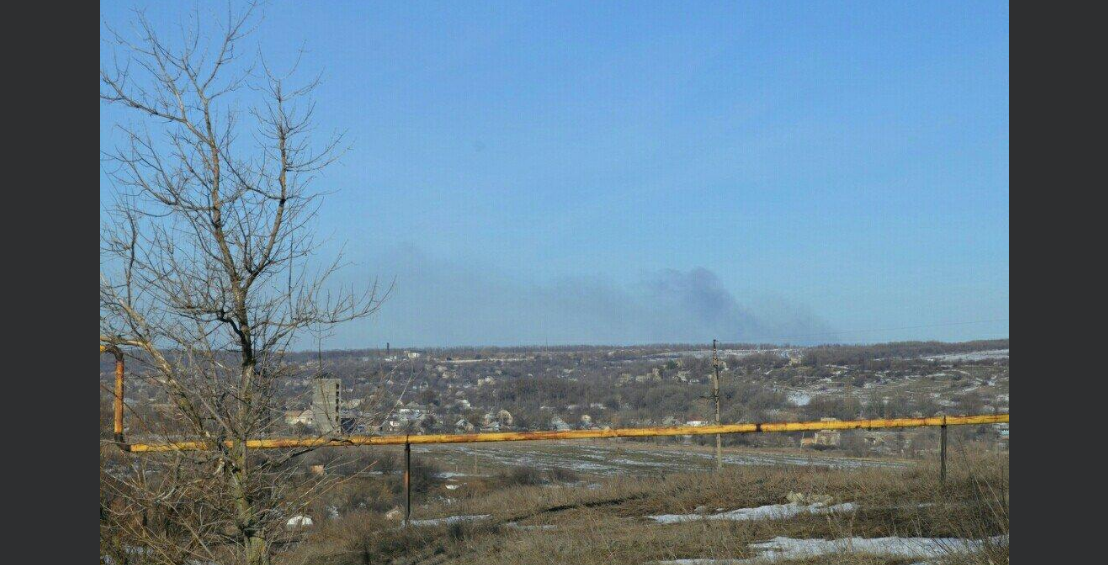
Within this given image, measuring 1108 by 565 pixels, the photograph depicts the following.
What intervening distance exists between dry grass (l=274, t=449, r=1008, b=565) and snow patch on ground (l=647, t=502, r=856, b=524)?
0.21 meters

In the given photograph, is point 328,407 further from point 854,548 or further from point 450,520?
point 450,520

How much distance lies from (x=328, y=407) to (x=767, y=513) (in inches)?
231

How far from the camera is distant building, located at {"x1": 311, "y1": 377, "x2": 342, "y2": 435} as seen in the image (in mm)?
7121

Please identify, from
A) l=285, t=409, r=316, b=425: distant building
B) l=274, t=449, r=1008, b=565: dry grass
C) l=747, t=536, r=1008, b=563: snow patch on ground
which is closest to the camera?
l=285, t=409, r=316, b=425: distant building

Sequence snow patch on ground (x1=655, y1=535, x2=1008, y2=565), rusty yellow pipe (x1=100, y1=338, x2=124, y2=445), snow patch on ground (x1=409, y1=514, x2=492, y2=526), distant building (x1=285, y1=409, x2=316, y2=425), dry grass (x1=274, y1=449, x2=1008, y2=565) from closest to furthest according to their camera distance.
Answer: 1. distant building (x1=285, y1=409, x2=316, y2=425)
2. snow patch on ground (x1=655, y1=535, x2=1008, y2=565)
3. rusty yellow pipe (x1=100, y1=338, x2=124, y2=445)
4. dry grass (x1=274, y1=449, x2=1008, y2=565)
5. snow patch on ground (x1=409, y1=514, x2=492, y2=526)

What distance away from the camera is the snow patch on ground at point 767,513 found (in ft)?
34.1

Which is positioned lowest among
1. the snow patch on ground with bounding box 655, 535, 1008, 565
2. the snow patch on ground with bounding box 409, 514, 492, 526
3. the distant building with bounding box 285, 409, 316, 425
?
the snow patch on ground with bounding box 409, 514, 492, 526

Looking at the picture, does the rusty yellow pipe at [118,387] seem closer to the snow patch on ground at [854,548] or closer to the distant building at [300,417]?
the distant building at [300,417]

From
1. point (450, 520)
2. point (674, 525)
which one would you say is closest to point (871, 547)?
point (674, 525)

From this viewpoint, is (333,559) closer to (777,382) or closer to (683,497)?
(683,497)

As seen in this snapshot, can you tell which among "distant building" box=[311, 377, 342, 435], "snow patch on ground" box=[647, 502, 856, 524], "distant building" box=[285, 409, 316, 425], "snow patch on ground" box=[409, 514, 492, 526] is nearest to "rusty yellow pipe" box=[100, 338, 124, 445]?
"distant building" box=[285, 409, 316, 425]

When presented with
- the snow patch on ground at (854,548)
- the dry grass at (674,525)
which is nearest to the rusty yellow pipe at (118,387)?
the dry grass at (674,525)

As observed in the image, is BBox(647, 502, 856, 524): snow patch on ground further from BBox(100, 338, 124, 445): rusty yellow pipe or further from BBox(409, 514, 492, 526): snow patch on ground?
BBox(100, 338, 124, 445): rusty yellow pipe

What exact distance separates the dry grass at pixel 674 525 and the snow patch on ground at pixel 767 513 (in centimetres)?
21
